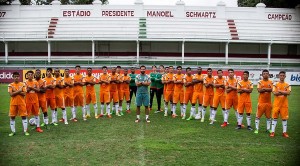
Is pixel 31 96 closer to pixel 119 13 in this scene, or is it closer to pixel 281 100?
pixel 281 100

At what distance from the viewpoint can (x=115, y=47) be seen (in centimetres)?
4291

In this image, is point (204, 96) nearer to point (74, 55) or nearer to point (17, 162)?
point (17, 162)

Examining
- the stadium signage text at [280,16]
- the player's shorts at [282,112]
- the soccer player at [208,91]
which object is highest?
the stadium signage text at [280,16]

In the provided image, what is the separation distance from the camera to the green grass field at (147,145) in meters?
8.87

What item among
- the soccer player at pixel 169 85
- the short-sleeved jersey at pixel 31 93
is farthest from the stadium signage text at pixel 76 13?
the short-sleeved jersey at pixel 31 93

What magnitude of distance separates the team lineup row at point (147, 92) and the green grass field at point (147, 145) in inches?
28.8

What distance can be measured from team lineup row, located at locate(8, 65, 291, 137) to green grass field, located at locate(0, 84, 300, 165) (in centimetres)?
73

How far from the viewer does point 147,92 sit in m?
13.9

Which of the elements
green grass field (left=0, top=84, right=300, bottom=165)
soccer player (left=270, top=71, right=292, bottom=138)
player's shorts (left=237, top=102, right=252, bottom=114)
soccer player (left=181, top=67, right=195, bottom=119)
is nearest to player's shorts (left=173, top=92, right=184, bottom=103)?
soccer player (left=181, top=67, right=195, bottom=119)

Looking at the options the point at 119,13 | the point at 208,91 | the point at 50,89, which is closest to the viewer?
the point at 50,89

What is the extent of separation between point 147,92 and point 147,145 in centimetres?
398

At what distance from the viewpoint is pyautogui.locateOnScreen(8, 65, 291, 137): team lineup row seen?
11.7 meters

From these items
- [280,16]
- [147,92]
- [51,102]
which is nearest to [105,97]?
[147,92]

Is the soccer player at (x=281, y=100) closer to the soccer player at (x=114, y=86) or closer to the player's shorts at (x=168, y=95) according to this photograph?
the player's shorts at (x=168, y=95)
